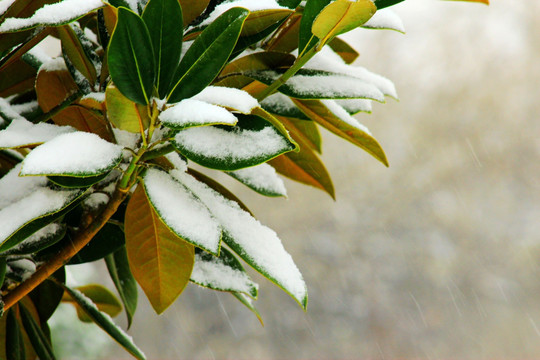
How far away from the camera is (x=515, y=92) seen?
276 inches

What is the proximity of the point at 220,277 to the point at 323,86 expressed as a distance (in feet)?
0.73

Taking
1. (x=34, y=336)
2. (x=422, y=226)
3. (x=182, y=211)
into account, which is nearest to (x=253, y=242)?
(x=182, y=211)

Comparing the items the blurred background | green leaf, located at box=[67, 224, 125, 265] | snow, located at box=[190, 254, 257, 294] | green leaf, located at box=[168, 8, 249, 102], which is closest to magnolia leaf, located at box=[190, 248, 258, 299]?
snow, located at box=[190, 254, 257, 294]

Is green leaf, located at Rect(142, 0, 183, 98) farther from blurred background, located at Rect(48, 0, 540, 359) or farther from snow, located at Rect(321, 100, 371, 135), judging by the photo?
blurred background, located at Rect(48, 0, 540, 359)

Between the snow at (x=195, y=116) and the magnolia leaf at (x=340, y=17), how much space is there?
0.41 feet

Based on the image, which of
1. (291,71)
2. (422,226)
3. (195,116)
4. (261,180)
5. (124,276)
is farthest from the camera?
(422,226)

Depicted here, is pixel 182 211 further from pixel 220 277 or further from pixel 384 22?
pixel 384 22

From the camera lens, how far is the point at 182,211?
458mm

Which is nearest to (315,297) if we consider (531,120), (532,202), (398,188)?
(398,188)

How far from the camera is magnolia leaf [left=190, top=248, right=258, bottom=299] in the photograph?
56 centimetres

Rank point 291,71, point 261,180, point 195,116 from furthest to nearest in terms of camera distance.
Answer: point 261,180
point 291,71
point 195,116

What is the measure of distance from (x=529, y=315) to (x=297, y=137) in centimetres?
638

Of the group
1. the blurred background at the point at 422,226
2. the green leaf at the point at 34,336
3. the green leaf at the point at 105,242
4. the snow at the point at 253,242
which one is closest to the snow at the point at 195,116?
the snow at the point at 253,242

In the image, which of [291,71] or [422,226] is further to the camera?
[422,226]
